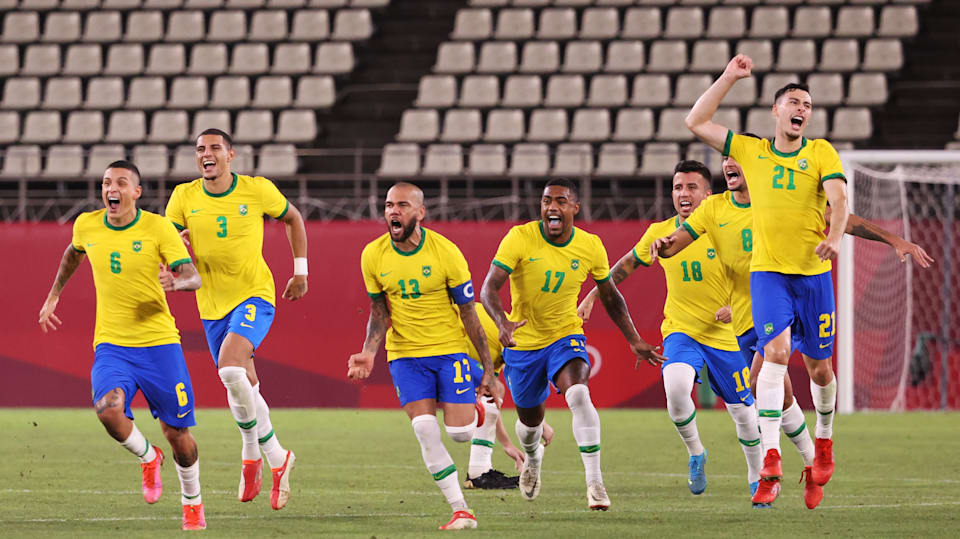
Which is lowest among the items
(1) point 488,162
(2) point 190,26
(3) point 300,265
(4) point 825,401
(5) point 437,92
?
(4) point 825,401

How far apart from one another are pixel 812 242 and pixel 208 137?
4196mm

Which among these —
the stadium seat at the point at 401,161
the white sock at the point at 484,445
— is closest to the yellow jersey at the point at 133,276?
the white sock at the point at 484,445

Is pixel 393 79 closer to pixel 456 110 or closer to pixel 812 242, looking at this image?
pixel 456 110

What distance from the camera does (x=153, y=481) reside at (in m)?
9.02

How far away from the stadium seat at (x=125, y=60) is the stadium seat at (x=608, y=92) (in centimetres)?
791

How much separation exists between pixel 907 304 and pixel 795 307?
36.3 ft

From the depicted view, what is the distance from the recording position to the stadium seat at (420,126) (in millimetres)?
22609

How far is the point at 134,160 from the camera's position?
21.7 metres

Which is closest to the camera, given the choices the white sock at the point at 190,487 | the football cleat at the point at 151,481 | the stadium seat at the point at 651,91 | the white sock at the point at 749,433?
the white sock at the point at 190,487

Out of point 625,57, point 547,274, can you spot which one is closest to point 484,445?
point 547,274

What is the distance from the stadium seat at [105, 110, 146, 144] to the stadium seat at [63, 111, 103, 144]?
0.63 feet

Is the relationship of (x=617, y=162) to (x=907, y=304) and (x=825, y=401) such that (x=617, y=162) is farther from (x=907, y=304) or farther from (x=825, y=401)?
(x=825, y=401)

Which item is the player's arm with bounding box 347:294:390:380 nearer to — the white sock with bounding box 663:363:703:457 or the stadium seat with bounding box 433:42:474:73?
the white sock with bounding box 663:363:703:457

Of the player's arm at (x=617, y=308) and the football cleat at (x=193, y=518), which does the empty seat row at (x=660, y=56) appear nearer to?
the player's arm at (x=617, y=308)
